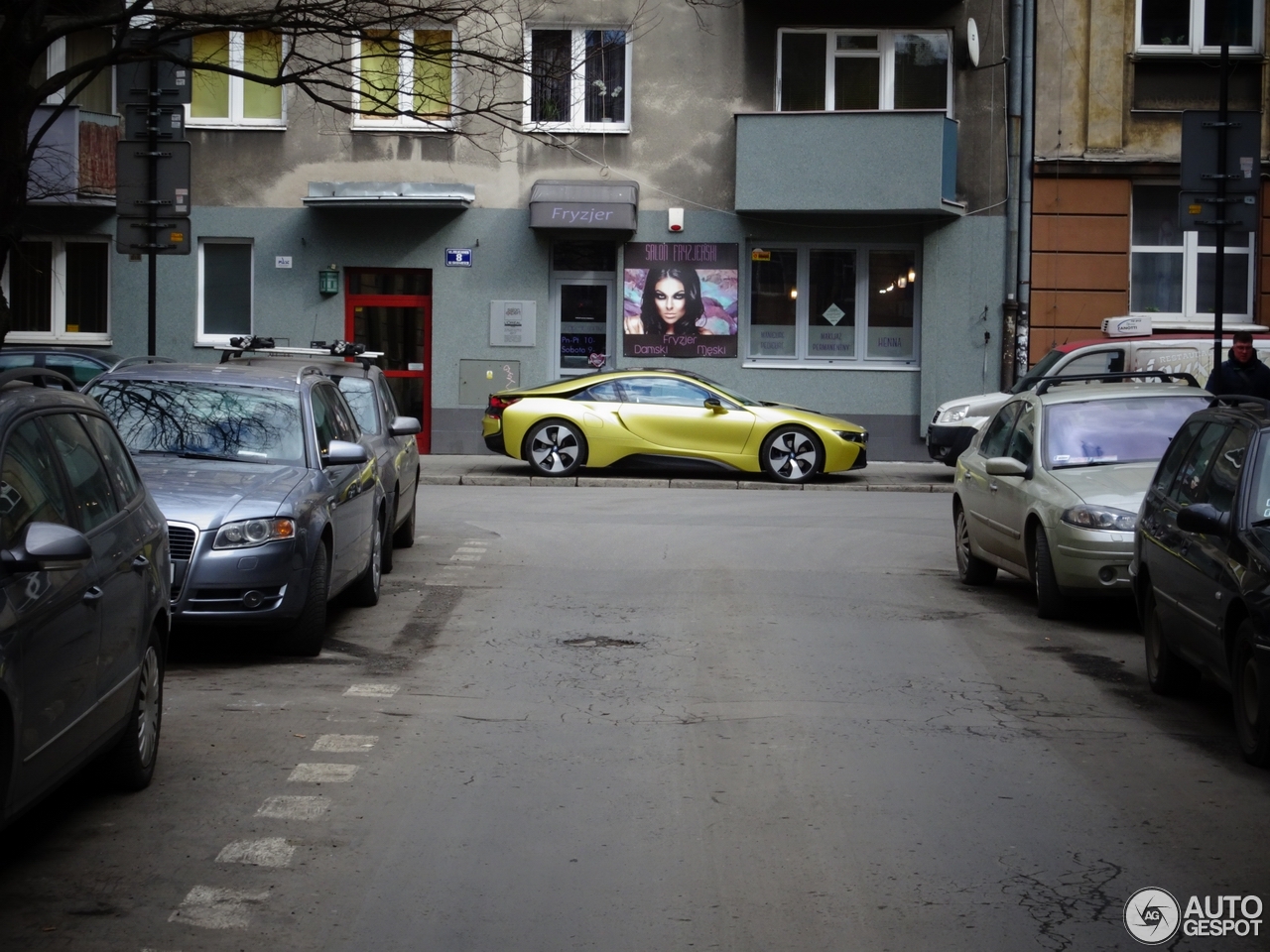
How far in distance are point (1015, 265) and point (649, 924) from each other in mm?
21908

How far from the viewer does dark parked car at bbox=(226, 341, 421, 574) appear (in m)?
13.4

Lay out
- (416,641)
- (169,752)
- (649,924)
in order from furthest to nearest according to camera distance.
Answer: (416,641) → (169,752) → (649,924)

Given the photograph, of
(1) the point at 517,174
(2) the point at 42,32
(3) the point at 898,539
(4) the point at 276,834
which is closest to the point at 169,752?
(4) the point at 276,834

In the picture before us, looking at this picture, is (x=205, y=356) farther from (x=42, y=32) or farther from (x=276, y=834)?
(x=276, y=834)

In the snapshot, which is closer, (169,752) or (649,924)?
(649,924)

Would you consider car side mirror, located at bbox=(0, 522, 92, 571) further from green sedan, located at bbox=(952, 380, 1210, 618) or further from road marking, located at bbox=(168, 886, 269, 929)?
green sedan, located at bbox=(952, 380, 1210, 618)

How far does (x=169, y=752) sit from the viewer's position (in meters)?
7.31

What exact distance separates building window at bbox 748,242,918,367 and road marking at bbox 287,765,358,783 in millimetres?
19672

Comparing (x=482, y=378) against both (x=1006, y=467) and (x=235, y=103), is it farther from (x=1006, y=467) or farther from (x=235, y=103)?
(x=1006, y=467)

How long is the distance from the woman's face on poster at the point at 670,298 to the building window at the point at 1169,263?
685 centimetres

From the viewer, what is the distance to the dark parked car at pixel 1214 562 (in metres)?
7.28

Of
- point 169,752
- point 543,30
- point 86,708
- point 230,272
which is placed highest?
point 543,30

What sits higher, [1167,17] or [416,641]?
[1167,17]

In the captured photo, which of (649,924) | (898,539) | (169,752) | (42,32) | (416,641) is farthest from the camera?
(898,539)
